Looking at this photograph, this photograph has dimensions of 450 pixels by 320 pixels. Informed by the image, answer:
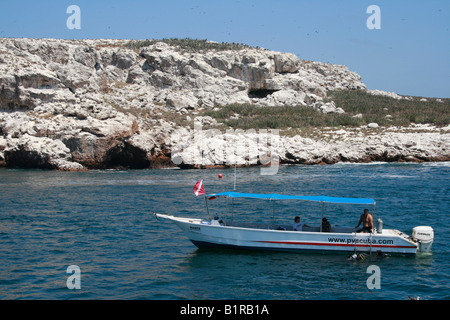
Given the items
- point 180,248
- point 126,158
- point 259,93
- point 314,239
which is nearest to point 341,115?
point 259,93

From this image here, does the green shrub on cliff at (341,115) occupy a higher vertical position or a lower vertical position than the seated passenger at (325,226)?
higher

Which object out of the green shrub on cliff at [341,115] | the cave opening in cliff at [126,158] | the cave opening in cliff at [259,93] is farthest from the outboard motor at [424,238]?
the cave opening in cliff at [259,93]

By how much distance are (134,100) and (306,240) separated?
5552cm

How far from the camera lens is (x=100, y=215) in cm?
2702

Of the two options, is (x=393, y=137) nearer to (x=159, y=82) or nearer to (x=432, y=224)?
(x=432, y=224)

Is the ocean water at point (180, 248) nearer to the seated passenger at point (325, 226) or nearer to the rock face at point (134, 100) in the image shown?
the seated passenger at point (325, 226)

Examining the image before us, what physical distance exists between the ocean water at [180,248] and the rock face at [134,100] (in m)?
11.1

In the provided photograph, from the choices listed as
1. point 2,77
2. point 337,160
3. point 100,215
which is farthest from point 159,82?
point 100,215

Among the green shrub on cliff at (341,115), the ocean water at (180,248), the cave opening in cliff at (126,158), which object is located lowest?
the ocean water at (180,248)

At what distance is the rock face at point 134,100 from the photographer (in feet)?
165

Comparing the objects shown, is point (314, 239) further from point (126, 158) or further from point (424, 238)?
point (126, 158)
